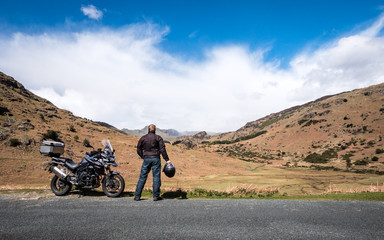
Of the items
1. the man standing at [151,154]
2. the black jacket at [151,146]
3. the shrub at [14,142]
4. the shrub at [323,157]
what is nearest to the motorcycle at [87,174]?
the man standing at [151,154]

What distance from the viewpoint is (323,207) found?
6.12 metres

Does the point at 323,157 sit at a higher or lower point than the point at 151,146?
lower

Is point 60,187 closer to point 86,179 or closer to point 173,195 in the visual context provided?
point 86,179

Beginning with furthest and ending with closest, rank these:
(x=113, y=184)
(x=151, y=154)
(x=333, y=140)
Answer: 1. (x=333, y=140)
2. (x=113, y=184)
3. (x=151, y=154)

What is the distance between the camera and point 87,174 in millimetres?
7848

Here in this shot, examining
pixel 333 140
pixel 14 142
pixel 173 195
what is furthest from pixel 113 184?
pixel 333 140

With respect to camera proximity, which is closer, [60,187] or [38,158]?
[60,187]

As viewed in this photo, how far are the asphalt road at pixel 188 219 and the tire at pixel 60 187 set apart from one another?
1.05 m

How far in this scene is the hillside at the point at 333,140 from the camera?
147 ft

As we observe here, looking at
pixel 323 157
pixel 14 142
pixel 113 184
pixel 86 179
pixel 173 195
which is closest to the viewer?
pixel 86 179

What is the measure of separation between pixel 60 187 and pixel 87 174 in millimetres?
1260

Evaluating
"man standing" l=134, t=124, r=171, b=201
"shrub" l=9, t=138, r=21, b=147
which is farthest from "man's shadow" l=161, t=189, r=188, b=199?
"shrub" l=9, t=138, r=21, b=147

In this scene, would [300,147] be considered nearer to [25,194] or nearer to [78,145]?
[78,145]

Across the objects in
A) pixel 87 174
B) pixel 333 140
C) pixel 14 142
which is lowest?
pixel 87 174
